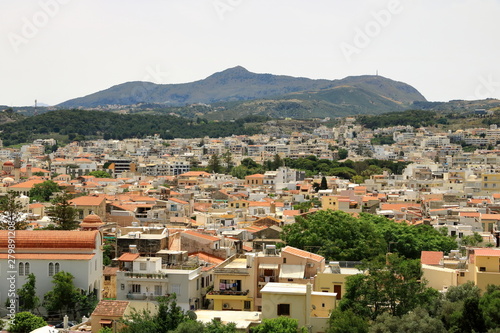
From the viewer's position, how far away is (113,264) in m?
32.8

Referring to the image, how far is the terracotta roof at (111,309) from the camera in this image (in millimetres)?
24156

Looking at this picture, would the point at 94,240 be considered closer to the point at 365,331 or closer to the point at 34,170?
the point at 365,331

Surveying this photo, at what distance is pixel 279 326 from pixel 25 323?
852cm

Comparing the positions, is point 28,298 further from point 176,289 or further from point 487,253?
point 487,253

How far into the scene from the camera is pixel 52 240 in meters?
29.6

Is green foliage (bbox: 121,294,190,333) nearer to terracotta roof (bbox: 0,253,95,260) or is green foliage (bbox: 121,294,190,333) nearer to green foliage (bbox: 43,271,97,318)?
green foliage (bbox: 43,271,97,318)

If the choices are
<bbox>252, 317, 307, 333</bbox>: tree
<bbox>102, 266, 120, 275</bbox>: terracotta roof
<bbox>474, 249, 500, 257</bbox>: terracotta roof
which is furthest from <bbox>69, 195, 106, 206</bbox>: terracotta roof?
<bbox>474, 249, 500, 257</bbox>: terracotta roof

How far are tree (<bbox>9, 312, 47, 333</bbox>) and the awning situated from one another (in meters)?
7.86

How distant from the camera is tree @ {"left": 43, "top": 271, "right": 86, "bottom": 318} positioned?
92.9 feet

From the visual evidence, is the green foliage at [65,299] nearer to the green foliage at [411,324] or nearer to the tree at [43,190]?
the green foliage at [411,324]

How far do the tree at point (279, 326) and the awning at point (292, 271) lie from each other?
4.28 meters

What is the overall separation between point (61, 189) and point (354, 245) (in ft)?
131

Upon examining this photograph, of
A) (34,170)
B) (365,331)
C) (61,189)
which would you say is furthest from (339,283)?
(34,170)

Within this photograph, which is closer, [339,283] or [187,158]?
[339,283]
